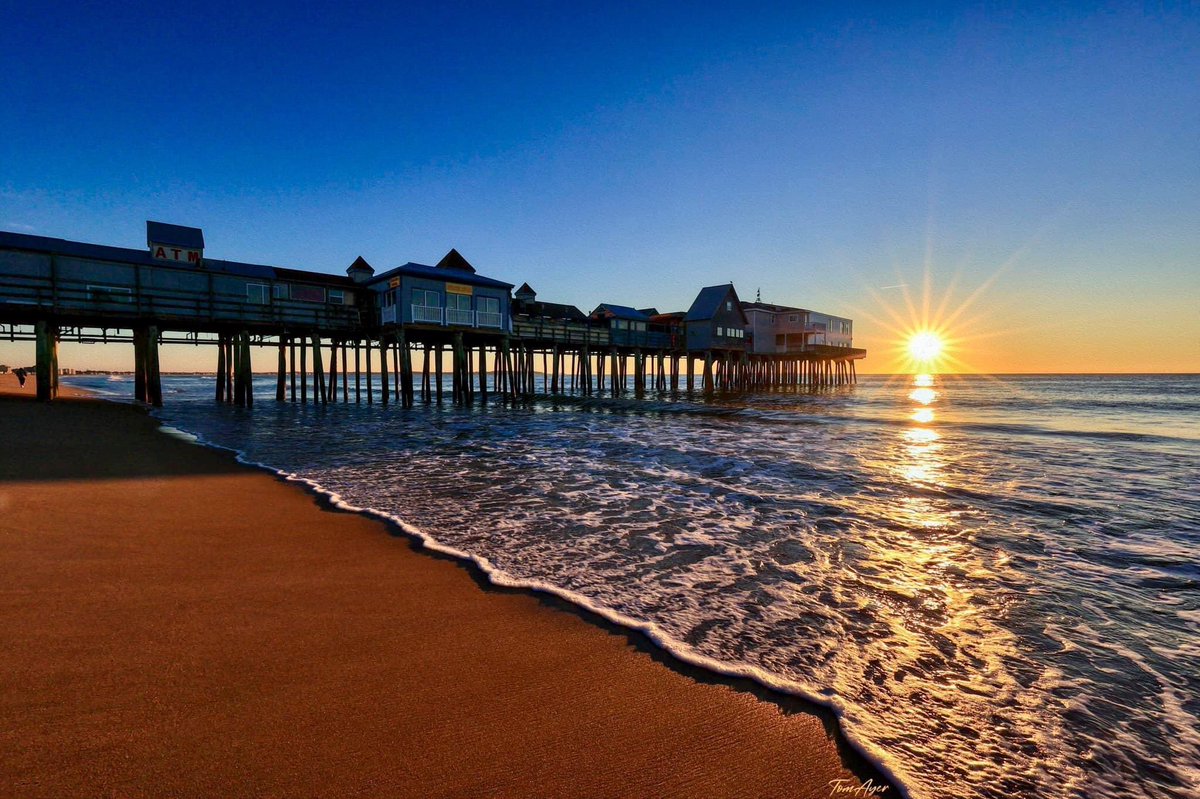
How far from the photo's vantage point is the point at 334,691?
2746 millimetres

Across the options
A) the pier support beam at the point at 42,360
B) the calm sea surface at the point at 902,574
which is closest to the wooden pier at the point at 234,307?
the pier support beam at the point at 42,360

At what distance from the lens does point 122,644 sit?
305 cm

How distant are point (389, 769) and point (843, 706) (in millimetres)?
2410

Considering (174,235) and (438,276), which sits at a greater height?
(174,235)

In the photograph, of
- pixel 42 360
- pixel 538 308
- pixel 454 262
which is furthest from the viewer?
pixel 538 308

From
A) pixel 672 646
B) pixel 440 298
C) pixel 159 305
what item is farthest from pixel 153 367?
pixel 672 646

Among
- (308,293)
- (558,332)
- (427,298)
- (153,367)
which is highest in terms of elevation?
(308,293)

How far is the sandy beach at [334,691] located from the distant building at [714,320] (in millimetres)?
45212

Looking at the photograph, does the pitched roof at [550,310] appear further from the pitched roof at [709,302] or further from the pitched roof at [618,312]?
the pitched roof at [709,302]

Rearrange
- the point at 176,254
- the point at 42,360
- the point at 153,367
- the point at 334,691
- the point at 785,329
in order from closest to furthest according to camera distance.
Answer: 1. the point at 334,691
2. the point at 42,360
3. the point at 153,367
4. the point at 176,254
5. the point at 785,329

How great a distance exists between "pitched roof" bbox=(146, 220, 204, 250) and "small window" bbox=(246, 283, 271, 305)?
184 inches

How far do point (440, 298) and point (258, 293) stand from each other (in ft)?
31.3

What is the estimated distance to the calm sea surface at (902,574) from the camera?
8.96ft

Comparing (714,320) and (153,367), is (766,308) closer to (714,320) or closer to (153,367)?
(714,320)
